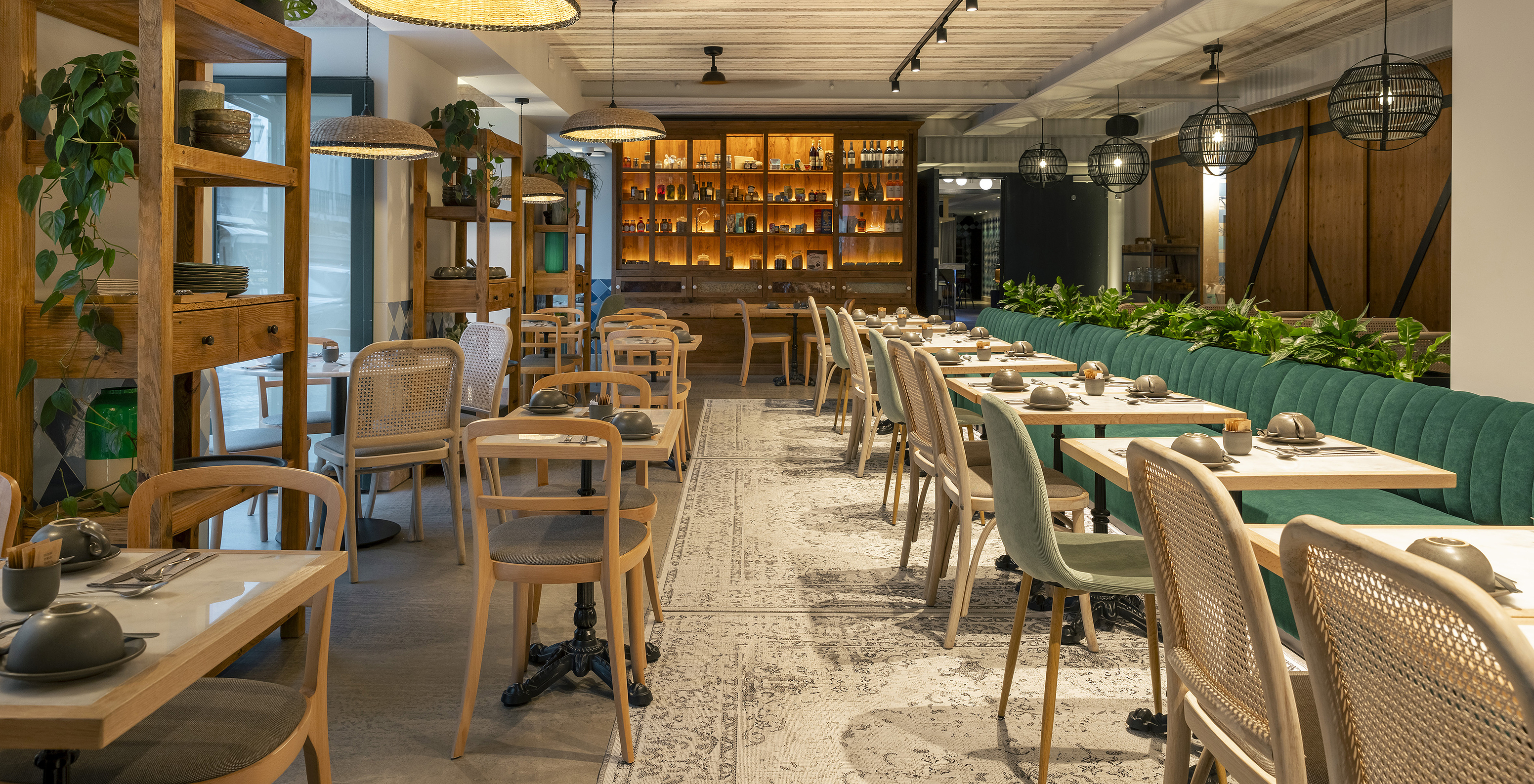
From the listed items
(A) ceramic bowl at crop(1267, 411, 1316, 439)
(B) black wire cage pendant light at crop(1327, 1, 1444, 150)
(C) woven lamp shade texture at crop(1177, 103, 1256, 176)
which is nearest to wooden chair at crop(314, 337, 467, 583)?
(A) ceramic bowl at crop(1267, 411, 1316, 439)

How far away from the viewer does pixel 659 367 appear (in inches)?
250

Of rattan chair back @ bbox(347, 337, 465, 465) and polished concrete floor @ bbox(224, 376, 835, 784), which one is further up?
rattan chair back @ bbox(347, 337, 465, 465)

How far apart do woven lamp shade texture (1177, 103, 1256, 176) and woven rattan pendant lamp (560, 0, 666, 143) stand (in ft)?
13.8

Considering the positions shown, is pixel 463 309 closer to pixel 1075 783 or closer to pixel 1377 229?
pixel 1075 783

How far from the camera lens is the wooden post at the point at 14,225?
281 cm

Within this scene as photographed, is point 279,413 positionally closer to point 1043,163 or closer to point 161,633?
point 161,633

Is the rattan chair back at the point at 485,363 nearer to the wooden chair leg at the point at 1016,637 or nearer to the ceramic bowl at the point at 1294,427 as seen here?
the wooden chair leg at the point at 1016,637

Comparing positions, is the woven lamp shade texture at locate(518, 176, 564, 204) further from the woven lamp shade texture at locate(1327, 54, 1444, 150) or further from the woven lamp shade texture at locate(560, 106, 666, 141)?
the woven lamp shade texture at locate(1327, 54, 1444, 150)

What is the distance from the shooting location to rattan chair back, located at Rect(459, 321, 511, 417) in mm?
5203

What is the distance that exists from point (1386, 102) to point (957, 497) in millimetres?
4430

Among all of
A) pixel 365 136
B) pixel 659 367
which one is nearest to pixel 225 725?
pixel 365 136

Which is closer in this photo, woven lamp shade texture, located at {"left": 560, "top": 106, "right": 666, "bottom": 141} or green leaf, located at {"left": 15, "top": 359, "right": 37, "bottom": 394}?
green leaf, located at {"left": 15, "top": 359, "right": 37, "bottom": 394}

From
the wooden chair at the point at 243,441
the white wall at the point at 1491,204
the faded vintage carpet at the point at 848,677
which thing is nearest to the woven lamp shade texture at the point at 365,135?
the wooden chair at the point at 243,441

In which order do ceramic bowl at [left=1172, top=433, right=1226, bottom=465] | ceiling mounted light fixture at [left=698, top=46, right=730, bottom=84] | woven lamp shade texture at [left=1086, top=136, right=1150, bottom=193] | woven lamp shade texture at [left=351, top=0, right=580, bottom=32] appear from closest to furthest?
ceramic bowl at [left=1172, top=433, right=1226, bottom=465] < woven lamp shade texture at [left=351, top=0, right=580, bottom=32] < ceiling mounted light fixture at [left=698, top=46, right=730, bottom=84] < woven lamp shade texture at [left=1086, top=136, right=1150, bottom=193]
